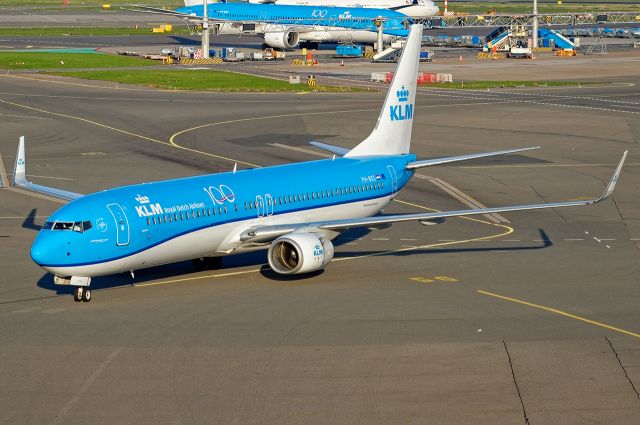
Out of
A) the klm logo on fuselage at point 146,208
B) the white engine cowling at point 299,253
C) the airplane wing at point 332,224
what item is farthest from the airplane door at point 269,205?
the klm logo on fuselage at point 146,208

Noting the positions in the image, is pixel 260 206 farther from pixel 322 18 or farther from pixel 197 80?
pixel 322 18

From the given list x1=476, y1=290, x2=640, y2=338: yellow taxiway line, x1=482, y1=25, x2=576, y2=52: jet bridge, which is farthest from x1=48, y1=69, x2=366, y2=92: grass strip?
x1=476, y1=290, x2=640, y2=338: yellow taxiway line

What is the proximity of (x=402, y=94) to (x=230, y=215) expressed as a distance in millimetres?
14391

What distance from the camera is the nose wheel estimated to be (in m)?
44.4

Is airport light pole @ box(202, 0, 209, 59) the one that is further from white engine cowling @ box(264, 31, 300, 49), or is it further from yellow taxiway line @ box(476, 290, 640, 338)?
yellow taxiway line @ box(476, 290, 640, 338)

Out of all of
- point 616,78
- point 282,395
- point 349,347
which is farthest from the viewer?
point 616,78

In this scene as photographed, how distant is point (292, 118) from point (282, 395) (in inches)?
2862

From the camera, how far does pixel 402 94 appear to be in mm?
58562

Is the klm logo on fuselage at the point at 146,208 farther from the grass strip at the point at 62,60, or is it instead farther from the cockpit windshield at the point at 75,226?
the grass strip at the point at 62,60

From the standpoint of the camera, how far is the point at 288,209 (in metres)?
50.6

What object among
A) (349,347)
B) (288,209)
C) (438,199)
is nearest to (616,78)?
(438,199)

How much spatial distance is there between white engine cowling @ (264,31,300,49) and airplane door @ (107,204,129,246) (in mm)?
129336

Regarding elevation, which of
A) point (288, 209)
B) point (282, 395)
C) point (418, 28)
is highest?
point (418, 28)

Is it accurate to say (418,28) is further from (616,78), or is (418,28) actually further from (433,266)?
(616,78)
